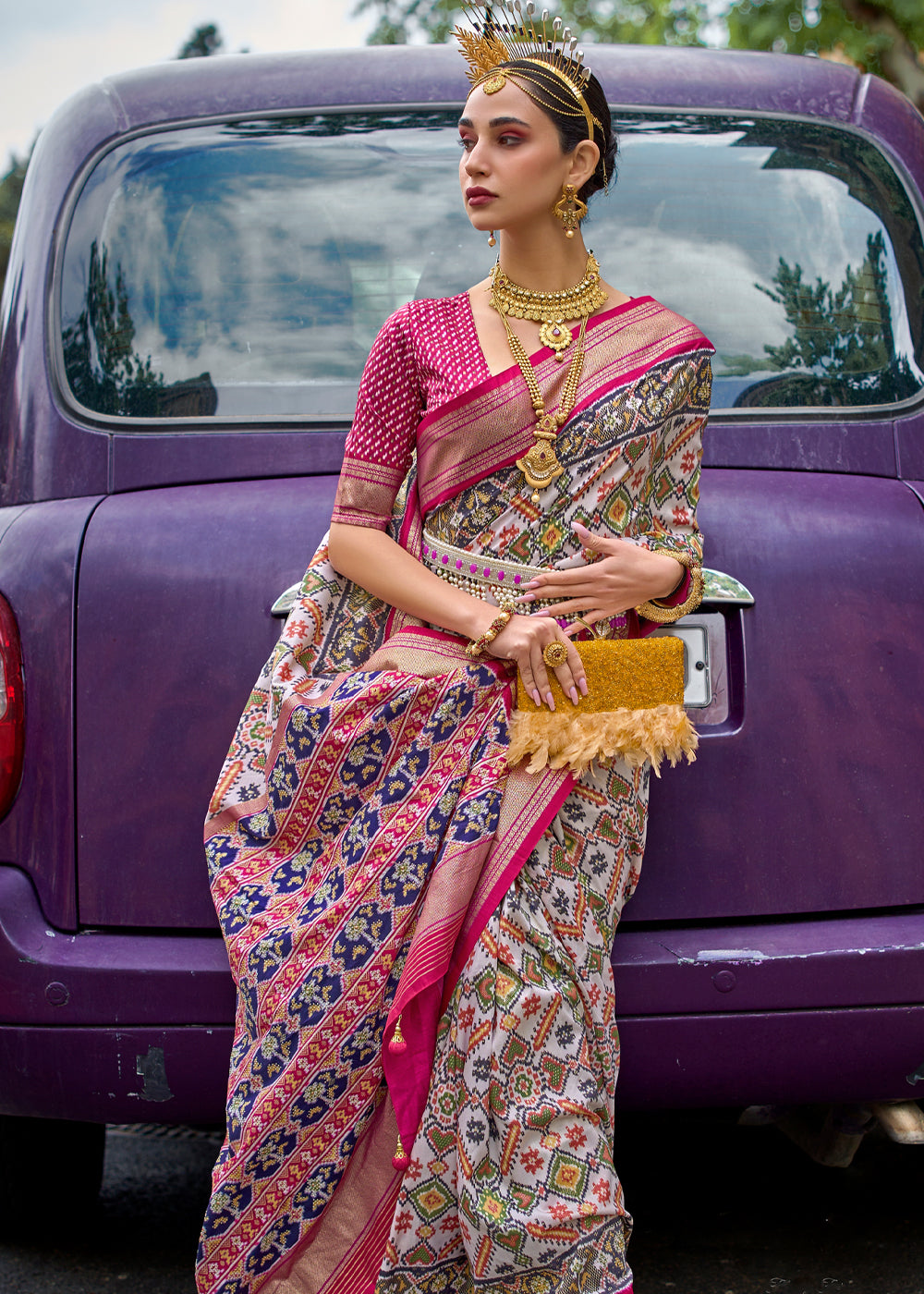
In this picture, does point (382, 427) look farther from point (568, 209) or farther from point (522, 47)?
point (522, 47)

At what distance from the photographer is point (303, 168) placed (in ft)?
9.30

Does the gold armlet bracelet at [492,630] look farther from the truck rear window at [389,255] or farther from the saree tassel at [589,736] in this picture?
the truck rear window at [389,255]

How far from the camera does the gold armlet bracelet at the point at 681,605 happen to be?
7.22 feet

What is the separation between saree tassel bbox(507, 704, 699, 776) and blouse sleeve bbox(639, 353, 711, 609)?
196 millimetres

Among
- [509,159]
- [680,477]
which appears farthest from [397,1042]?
[509,159]

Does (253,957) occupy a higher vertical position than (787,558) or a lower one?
lower

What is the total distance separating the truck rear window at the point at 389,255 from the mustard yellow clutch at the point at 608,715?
0.71 m

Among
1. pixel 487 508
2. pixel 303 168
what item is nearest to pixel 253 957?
pixel 487 508

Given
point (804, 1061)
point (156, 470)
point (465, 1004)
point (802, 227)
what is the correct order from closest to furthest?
point (465, 1004), point (804, 1061), point (156, 470), point (802, 227)

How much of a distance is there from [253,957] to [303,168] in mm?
1526

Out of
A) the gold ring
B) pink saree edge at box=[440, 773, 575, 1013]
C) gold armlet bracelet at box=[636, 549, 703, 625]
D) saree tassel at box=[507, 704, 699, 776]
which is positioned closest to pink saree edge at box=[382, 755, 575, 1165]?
pink saree edge at box=[440, 773, 575, 1013]

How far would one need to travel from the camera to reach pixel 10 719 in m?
2.34

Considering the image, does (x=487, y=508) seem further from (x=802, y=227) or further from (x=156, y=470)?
(x=802, y=227)

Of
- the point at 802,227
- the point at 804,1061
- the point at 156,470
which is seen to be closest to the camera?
the point at 804,1061
